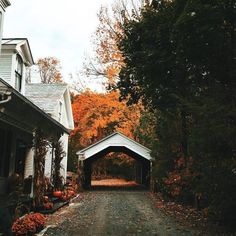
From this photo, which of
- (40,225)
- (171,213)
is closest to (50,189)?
(171,213)

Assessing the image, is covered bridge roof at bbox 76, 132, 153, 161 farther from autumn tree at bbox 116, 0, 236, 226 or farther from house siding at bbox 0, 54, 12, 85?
house siding at bbox 0, 54, 12, 85

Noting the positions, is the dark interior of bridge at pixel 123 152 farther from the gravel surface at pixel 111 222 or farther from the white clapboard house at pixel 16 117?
the gravel surface at pixel 111 222

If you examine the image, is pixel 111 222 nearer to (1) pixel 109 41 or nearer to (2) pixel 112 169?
(1) pixel 109 41

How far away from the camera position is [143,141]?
2953 centimetres

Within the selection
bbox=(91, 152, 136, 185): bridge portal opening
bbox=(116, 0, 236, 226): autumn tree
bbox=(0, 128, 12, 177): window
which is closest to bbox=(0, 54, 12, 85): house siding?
bbox=(0, 128, 12, 177): window

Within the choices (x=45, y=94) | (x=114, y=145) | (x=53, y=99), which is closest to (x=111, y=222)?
(x=53, y=99)

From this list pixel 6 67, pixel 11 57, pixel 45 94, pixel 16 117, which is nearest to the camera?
pixel 16 117

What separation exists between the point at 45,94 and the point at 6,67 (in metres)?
10.6

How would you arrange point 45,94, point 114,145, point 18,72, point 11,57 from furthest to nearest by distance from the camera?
1. point 114,145
2. point 45,94
3. point 18,72
4. point 11,57

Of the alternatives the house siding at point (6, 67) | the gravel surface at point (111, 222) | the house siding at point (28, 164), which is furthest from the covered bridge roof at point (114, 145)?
the house siding at point (6, 67)

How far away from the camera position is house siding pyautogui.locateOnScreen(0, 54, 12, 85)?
14.4 metres

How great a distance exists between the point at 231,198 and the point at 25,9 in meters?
8.17

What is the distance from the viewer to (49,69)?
155 ft

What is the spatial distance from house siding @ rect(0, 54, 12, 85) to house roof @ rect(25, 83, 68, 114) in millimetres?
7268
